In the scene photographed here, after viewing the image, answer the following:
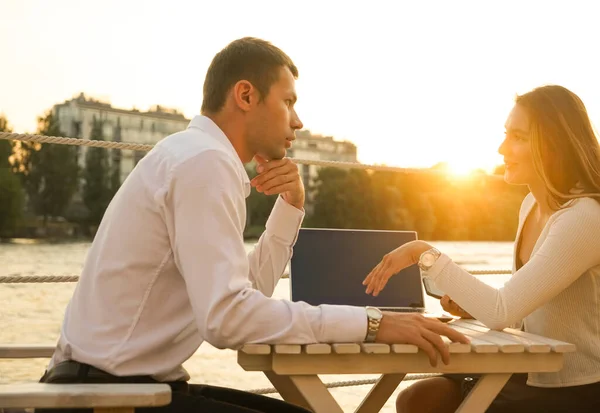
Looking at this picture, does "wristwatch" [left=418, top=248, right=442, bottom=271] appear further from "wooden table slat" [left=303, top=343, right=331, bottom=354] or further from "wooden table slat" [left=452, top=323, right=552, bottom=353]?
"wooden table slat" [left=303, top=343, right=331, bottom=354]

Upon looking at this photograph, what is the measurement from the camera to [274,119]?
167 centimetres

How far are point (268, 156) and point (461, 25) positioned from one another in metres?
27.7

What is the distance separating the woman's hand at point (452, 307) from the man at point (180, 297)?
57cm

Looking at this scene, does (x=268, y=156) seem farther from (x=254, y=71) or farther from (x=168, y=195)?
(x=168, y=195)

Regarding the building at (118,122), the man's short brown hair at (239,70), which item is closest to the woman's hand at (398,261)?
the man's short brown hair at (239,70)

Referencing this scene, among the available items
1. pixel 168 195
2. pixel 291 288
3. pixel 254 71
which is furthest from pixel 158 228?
pixel 291 288

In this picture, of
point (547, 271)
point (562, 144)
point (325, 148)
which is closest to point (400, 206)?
point (325, 148)

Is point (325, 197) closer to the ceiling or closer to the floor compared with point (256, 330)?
closer to the floor

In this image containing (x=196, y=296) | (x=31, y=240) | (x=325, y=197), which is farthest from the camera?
(x=31, y=240)

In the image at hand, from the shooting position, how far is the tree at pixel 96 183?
47.6 meters

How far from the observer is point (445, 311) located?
7.09 feet

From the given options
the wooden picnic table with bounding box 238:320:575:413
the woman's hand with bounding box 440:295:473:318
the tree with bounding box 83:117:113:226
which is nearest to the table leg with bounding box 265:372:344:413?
the wooden picnic table with bounding box 238:320:575:413

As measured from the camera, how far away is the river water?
14.5 meters

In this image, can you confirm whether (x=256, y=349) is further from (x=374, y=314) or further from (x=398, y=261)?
(x=398, y=261)
